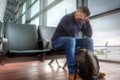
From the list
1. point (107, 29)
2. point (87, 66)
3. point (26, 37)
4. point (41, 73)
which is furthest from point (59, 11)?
point (87, 66)

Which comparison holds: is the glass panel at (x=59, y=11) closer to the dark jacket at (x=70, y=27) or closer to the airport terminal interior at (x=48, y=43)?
the airport terminal interior at (x=48, y=43)

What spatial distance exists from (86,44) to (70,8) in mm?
3875

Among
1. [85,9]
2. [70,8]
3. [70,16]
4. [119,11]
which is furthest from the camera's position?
[70,8]

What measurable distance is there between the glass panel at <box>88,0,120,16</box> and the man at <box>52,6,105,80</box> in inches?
80.3

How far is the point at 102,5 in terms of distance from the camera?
4.42 m

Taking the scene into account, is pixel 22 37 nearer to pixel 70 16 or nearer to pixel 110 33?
pixel 70 16

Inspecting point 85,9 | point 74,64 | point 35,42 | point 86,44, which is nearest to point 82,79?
point 74,64

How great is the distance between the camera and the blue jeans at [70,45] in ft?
5.76

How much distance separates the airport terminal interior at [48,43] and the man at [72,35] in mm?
328

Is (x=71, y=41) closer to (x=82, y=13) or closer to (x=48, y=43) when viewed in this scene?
(x=82, y=13)

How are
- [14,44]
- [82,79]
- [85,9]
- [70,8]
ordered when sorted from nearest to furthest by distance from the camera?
1. [82,79]
2. [85,9]
3. [14,44]
4. [70,8]

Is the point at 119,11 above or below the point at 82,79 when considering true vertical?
above

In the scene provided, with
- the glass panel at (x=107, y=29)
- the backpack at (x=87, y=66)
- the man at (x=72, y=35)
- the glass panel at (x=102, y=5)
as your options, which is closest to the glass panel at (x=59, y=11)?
the glass panel at (x=102, y=5)

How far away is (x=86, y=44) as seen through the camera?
1994 mm
